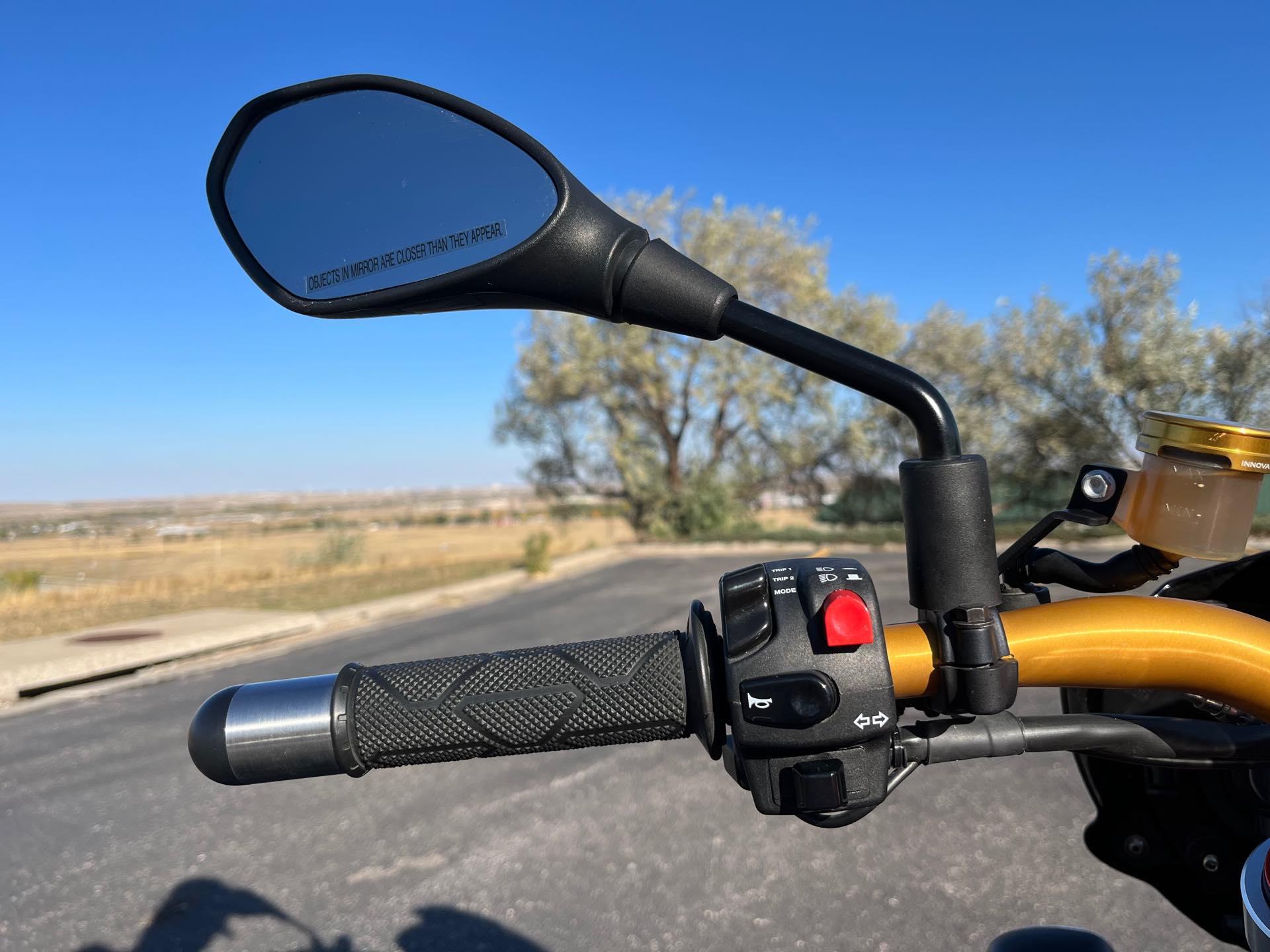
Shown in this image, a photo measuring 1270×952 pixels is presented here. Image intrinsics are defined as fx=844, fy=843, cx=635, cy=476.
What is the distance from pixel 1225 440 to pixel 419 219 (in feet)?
2.98

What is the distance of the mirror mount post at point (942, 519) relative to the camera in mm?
844

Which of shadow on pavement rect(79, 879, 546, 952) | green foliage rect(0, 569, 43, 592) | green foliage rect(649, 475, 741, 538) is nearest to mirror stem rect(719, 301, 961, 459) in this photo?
shadow on pavement rect(79, 879, 546, 952)

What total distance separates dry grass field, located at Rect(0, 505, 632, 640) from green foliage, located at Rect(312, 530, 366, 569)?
3cm

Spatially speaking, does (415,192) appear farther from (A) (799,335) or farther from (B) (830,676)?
(B) (830,676)

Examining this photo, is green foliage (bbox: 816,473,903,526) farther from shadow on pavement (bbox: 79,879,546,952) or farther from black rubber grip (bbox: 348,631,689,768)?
black rubber grip (bbox: 348,631,689,768)

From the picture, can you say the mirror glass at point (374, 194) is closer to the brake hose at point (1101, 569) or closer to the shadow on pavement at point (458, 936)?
the brake hose at point (1101, 569)

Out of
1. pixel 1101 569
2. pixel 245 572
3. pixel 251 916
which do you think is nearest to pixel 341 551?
pixel 245 572

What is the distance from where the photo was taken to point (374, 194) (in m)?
0.99

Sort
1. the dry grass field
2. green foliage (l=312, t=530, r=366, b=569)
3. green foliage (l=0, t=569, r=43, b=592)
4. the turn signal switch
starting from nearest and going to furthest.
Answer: the turn signal switch < the dry grass field < green foliage (l=0, t=569, r=43, b=592) < green foliage (l=312, t=530, r=366, b=569)

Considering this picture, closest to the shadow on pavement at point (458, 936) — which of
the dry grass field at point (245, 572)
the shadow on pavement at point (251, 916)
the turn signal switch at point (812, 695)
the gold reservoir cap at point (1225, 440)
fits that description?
the shadow on pavement at point (251, 916)

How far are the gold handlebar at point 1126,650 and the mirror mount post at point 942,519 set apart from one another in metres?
0.04

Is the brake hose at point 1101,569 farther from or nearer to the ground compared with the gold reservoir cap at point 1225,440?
nearer to the ground

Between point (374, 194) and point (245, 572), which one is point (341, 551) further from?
point (374, 194)

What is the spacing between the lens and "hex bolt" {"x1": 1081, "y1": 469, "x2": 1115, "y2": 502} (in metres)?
0.98
